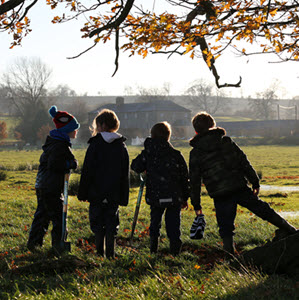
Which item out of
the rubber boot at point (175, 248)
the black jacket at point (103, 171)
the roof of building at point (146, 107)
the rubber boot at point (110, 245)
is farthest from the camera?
the roof of building at point (146, 107)

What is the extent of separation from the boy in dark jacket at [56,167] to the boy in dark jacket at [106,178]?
14.3 inches

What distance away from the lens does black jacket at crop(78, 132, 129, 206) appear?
5.73 meters

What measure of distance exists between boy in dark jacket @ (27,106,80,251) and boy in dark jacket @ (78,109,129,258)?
0.36 m

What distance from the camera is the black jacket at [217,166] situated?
18.0ft

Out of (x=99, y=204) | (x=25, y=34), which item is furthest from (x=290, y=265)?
(x=25, y=34)

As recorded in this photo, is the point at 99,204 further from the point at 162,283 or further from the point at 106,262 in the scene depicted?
the point at 162,283

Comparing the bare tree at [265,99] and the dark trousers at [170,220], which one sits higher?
the bare tree at [265,99]

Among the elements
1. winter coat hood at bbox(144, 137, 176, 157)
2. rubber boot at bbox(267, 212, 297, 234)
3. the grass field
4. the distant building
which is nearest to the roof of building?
the distant building

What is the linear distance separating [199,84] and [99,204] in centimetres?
12177

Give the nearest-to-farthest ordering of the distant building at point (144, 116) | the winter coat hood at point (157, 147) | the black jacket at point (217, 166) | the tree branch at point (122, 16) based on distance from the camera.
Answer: the black jacket at point (217, 166) < the winter coat hood at point (157, 147) < the tree branch at point (122, 16) < the distant building at point (144, 116)

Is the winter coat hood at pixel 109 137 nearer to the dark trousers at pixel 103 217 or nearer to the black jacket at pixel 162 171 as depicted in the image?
the black jacket at pixel 162 171

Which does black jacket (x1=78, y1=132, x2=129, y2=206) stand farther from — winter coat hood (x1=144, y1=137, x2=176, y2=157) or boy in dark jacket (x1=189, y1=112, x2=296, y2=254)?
boy in dark jacket (x1=189, y1=112, x2=296, y2=254)

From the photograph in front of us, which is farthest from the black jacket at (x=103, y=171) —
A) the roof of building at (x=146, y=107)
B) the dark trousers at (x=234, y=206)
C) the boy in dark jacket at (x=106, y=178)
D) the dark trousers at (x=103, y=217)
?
the roof of building at (x=146, y=107)

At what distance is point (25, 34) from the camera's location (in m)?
8.08
